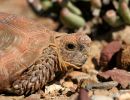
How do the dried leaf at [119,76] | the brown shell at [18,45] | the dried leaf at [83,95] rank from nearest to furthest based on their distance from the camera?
1. the dried leaf at [83,95]
2. the brown shell at [18,45]
3. the dried leaf at [119,76]

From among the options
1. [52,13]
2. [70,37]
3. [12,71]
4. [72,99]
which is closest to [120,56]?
[70,37]

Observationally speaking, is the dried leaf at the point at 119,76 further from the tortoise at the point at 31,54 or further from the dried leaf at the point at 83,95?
the dried leaf at the point at 83,95

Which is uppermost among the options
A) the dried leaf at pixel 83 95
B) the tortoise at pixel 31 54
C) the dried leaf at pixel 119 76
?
the tortoise at pixel 31 54

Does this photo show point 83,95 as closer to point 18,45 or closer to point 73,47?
point 73,47

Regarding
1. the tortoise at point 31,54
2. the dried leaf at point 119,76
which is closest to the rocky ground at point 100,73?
the dried leaf at point 119,76

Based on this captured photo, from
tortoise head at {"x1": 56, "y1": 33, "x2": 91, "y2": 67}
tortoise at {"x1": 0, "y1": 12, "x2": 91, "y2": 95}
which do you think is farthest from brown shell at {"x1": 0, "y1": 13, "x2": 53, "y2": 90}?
tortoise head at {"x1": 56, "y1": 33, "x2": 91, "y2": 67}

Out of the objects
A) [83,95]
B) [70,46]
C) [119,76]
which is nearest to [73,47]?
[70,46]

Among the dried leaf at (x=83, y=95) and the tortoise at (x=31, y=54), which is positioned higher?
the tortoise at (x=31, y=54)

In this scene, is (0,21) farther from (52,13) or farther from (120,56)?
(52,13)

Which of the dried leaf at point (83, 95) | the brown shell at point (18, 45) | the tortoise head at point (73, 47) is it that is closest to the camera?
the dried leaf at point (83, 95)
